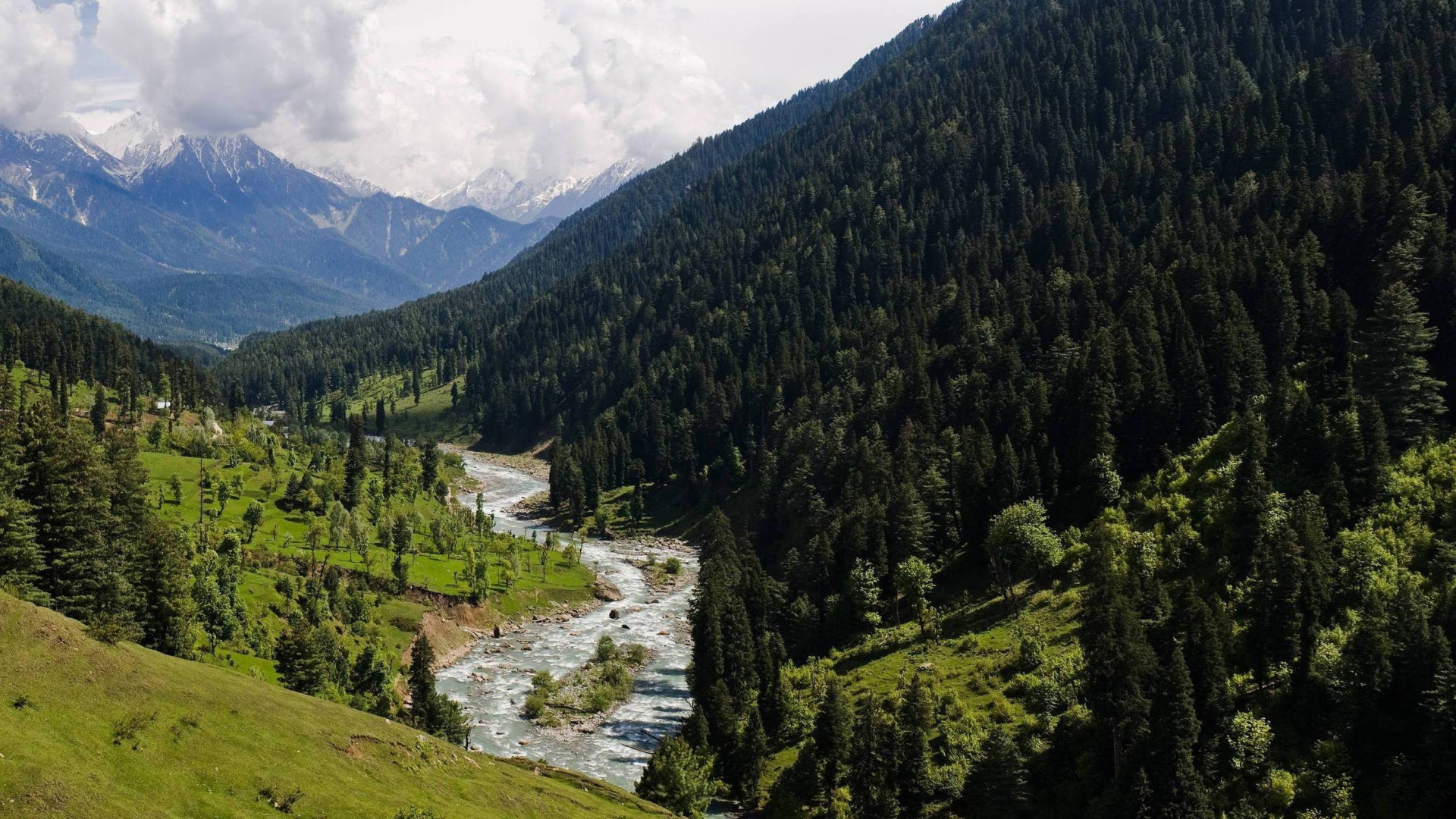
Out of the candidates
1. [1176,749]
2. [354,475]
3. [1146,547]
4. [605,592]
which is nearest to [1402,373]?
[1146,547]

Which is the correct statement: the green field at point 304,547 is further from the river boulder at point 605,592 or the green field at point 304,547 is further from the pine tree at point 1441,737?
the pine tree at point 1441,737

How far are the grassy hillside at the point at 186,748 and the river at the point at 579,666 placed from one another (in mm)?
28593

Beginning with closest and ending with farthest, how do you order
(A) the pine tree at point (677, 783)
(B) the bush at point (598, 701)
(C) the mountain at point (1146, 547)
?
(C) the mountain at point (1146, 547), (A) the pine tree at point (677, 783), (B) the bush at point (598, 701)

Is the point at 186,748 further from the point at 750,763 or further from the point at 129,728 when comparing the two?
the point at 750,763

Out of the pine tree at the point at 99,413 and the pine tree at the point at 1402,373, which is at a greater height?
the pine tree at the point at 99,413

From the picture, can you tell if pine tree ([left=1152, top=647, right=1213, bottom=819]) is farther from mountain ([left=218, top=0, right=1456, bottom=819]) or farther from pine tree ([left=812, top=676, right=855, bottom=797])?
pine tree ([left=812, top=676, right=855, bottom=797])

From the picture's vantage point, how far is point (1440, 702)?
5562 cm

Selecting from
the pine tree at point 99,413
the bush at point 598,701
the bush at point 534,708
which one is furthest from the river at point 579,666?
the pine tree at point 99,413

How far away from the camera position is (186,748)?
159 feet

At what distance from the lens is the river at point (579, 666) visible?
307 feet

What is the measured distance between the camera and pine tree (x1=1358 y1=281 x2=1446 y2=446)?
9000 centimetres

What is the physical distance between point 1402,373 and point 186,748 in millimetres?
107728

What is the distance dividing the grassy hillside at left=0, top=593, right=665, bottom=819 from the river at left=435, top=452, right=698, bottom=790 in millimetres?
28593

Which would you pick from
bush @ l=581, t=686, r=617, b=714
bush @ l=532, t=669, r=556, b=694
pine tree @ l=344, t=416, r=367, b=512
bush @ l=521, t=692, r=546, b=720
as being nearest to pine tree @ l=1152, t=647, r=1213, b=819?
bush @ l=581, t=686, r=617, b=714
